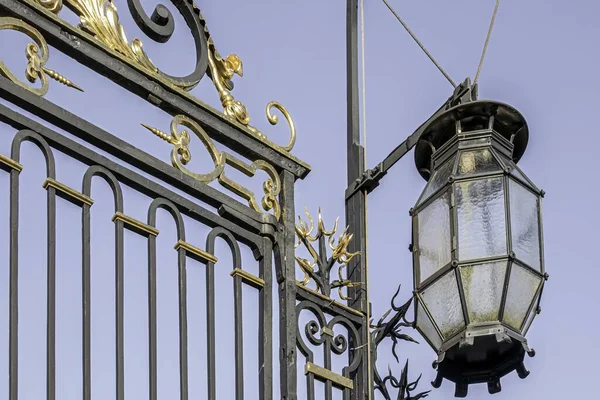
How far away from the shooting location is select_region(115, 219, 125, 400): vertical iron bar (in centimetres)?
895

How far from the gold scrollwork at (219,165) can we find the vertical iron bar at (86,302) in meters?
0.63

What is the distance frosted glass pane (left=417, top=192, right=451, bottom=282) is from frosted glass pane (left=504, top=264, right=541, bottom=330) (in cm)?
31

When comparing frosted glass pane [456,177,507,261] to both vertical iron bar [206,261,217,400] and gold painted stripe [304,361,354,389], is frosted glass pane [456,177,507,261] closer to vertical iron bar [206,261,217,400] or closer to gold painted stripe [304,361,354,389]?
gold painted stripe [304,361,354,389]

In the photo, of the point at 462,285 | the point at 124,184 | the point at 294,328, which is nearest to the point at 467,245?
the point at 462,285

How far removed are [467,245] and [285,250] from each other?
854 millimetres

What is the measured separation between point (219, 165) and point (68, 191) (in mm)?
984

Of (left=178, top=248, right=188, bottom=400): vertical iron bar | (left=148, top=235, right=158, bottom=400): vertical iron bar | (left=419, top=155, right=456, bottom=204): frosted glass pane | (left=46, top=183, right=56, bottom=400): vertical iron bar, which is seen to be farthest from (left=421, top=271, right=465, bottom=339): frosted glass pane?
(left=46, top=183, right=56, bottom=400): vertical iron bar

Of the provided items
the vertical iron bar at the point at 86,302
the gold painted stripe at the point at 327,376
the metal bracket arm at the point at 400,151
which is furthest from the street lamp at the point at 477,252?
the vertical iron bar at the point at 86,302

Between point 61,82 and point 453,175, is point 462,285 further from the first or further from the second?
point 61,82

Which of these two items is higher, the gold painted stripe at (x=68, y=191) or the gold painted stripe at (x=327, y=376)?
the gold painted stripe at (x=68, y=191)

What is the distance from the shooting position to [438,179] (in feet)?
33.0

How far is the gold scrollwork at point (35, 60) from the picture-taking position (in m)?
9.12

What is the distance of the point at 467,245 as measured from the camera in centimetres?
971

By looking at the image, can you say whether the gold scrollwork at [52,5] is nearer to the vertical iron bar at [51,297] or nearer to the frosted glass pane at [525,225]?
the vertical iron bar at [51,297]
